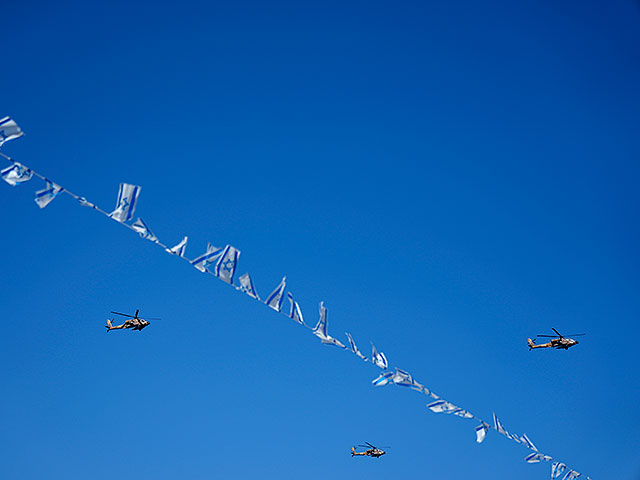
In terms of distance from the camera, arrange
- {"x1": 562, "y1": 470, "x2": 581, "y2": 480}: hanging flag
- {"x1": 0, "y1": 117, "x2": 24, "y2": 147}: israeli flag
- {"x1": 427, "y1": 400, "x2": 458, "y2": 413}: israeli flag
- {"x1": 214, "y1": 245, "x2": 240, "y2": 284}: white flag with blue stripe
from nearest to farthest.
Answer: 1. {"x1": 0, "y1": 117, "x2": 24, "y2": 147}: israeli flag
2. {"x1": 214, "y1": 245, "x2": 240, "y2": 284}: white flag with blue stripe
3. {"x1": 427, "y1": 400, "x2": 458, "y2": 413}: israeli flag
4. {"x1": 562, "y1": 470, "x2": 581, "y2": 480}: hanging flag

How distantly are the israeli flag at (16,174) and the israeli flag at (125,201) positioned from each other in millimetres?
2420

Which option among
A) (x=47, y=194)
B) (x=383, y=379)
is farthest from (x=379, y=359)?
(x=47, y=194)

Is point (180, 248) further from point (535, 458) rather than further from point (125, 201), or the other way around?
point (535, 458)

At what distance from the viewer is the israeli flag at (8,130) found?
13070mm

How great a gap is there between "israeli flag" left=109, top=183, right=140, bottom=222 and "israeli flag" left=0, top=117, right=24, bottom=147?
263cm

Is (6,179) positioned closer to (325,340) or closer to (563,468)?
(325,340)

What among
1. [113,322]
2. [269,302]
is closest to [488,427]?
[269,302]

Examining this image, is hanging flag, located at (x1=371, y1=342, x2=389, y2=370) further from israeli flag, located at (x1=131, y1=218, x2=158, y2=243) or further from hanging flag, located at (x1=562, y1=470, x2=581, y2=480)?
hanging flag, located at (x1=562, y1=470, x2=581, y2=480)

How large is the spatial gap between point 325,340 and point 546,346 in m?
20.5

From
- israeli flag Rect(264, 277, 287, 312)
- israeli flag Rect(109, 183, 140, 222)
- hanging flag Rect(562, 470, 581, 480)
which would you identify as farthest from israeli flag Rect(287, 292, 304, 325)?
hanging flag Rect(562, 470, 581, 480)

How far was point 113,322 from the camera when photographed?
30.4 meters

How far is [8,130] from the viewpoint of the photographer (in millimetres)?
13086

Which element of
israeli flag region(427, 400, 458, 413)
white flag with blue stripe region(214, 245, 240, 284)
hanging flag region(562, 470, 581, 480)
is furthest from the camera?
hanging flag region(562, 470, 581, 480)

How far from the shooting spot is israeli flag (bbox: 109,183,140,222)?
13508mm
